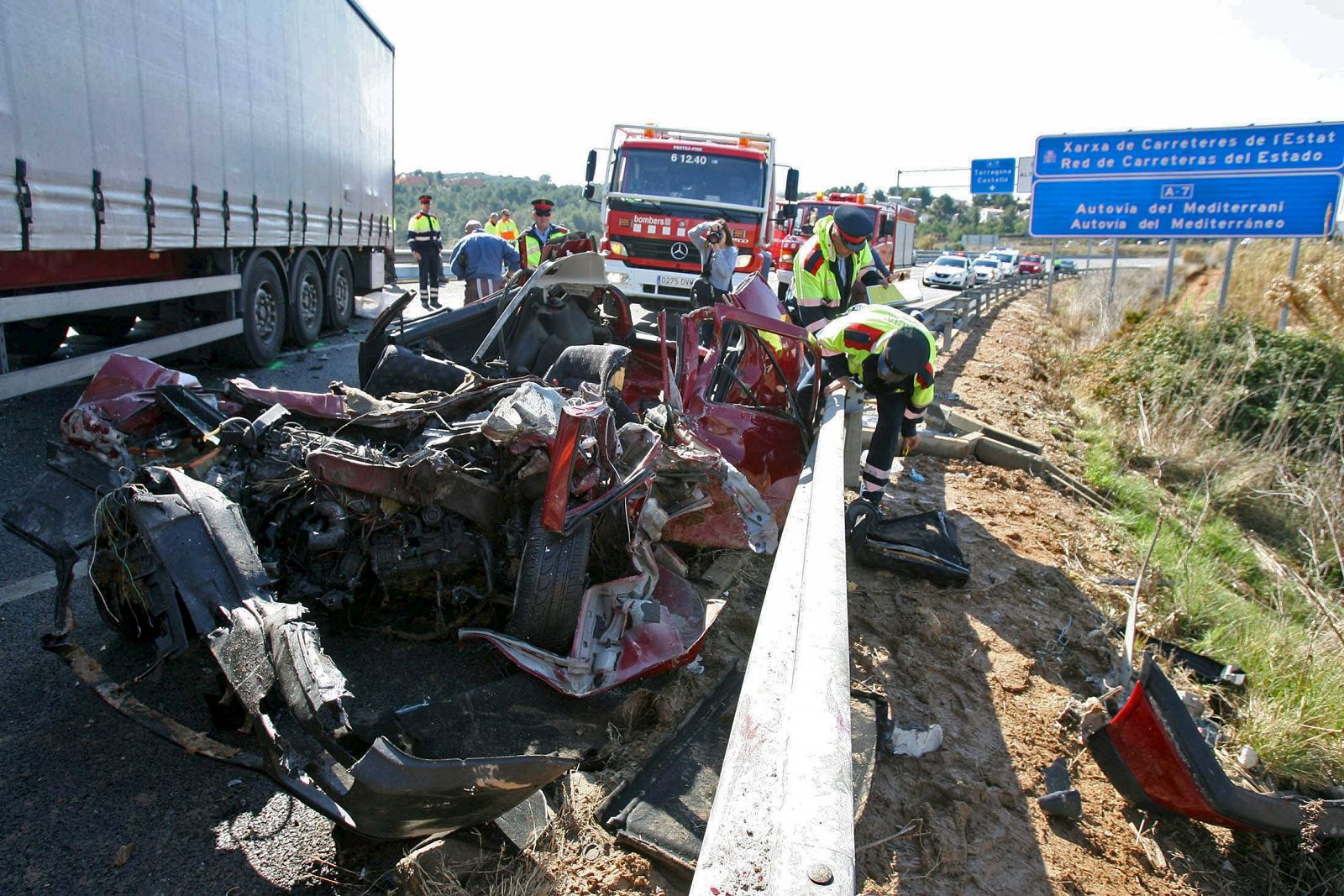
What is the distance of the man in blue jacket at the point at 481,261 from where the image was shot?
10.7 metres

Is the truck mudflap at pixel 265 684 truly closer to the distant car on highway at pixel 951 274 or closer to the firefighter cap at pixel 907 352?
the firefighter cap at pixel 907 352

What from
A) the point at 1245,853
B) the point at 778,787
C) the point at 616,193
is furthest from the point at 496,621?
the point at 616,193

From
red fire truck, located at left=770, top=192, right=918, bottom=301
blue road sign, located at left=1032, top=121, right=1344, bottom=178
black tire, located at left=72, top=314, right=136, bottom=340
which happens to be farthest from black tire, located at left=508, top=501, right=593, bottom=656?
blue road sign, located at left=1032, top=121, right=1344, bottom=178

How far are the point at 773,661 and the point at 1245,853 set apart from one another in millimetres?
2358

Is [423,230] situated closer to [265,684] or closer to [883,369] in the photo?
[883,369]

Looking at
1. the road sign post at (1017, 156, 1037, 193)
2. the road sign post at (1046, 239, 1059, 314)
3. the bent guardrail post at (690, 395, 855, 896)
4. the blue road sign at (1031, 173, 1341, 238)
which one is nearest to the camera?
the bent guardrail post at (690, 395, 855, 896)

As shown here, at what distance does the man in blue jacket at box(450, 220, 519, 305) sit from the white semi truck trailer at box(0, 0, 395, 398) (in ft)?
5.45

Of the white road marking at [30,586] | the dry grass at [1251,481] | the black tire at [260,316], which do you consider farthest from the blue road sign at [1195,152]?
the white road marking at [30,586]

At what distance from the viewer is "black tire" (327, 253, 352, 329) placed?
1088 cm

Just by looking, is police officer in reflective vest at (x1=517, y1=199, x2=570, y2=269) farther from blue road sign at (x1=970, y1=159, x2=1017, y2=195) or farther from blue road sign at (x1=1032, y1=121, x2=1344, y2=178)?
blue road sign at (x1=970, y1=159, x2=1017, y2=195)

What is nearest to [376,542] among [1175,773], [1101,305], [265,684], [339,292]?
[265,684]

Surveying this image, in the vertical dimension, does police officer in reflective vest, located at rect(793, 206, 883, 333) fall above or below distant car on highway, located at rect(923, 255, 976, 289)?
below

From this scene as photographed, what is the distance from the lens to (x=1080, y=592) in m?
4.82

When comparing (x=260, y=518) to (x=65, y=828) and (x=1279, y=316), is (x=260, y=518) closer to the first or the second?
(x=65, y=828)
